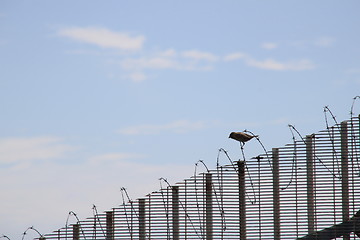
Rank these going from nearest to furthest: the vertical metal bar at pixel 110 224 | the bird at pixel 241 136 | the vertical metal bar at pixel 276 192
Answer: the vertical metal bar at pixel 276 192
the bird at pixel 241 136
the vertical metal bar at pixel 110 224

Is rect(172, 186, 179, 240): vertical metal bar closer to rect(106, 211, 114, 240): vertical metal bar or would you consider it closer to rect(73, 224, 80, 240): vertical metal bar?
rect(106, 211, 114, 240): vertical metal bar

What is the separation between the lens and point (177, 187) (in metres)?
23.0

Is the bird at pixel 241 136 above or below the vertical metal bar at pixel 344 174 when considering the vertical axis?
above

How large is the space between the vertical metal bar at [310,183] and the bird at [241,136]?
1423 mm

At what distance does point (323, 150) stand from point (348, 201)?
1.48 metres

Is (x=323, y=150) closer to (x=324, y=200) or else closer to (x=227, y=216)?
(x=324, y=200)

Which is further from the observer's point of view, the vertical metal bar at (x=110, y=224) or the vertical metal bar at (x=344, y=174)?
the vertical metal bar at (x=110, y=224)

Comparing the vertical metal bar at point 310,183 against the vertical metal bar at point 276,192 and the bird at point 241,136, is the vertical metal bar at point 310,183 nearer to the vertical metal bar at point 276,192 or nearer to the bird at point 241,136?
the vertical metal bar at point 276,192

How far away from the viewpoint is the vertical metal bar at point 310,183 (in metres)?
22.3

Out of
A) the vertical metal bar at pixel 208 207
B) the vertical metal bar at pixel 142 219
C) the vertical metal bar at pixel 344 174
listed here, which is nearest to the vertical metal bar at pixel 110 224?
the vertical metal bar at pixel 142 219

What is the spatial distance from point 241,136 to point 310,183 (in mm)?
2189

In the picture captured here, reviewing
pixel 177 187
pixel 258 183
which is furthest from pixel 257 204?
pixel 177 187

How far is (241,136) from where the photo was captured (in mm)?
23000

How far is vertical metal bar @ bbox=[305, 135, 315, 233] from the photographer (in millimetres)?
22266
